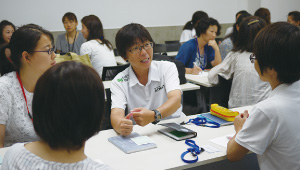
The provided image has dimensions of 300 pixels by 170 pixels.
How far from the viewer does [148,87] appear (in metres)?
2.30

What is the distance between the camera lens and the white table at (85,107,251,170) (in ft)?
4.98

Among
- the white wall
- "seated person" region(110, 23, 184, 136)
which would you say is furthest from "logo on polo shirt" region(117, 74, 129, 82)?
the white wall

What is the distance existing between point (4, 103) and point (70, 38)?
13.7 ft

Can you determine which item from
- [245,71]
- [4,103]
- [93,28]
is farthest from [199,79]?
[4,103]

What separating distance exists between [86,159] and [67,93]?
0.83ft

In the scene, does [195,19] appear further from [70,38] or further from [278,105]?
[278,105]

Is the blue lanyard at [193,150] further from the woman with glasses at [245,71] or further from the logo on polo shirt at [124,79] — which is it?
the woman with glasses at [245,71]

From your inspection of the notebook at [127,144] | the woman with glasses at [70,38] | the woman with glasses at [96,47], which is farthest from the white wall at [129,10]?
the notebook at [127,144]

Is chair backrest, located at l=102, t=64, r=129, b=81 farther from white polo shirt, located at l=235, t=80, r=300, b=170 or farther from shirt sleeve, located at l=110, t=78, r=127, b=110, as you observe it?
white polo shirt, located at l=235, t=80, r=300, b=170

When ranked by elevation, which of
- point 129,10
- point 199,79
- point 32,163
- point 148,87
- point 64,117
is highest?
point 129,10

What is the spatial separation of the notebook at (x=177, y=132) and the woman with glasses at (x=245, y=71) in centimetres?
124

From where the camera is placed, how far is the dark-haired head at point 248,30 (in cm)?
282

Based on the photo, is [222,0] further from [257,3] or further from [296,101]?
[296,101]

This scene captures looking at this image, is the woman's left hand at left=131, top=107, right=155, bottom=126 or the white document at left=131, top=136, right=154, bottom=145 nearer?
the white document at left=131, top=136, right=154, bottom=145
